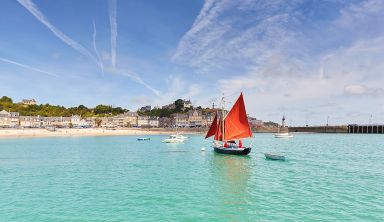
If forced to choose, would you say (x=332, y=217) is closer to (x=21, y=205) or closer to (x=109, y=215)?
(x=109, y=215)

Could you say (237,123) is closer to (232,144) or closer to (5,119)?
(232,144)

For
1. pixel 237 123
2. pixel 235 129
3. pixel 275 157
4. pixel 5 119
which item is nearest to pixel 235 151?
pixel 235 129

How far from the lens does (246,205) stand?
66.8 ft

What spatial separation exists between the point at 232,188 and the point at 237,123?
2495cm

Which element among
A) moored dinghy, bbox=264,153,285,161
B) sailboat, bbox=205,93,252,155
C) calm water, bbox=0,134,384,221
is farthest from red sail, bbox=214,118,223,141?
calm water, bbox=0,134,384,221

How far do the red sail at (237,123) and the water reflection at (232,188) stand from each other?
1006 cm

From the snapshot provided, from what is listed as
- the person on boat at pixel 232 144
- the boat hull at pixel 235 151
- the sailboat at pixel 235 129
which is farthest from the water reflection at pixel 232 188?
the person on boat at pixel 232 144

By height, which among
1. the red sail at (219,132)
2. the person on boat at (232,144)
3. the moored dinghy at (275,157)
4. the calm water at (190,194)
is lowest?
the calm water at (190,194)

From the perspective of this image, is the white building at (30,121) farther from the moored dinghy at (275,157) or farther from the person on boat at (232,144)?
the moored dinghy at (275,157)

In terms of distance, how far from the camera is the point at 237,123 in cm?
5022

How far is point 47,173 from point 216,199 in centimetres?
2034

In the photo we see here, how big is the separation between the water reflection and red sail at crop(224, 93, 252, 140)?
1006 cm

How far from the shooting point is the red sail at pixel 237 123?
48622 mm

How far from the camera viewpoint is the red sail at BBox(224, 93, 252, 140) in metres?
48.6
